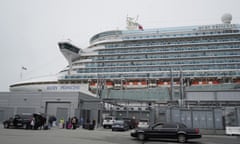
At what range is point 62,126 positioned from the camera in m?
24.3

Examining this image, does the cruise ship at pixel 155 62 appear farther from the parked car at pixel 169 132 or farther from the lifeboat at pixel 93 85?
Answer: the parked car at pixel 169 132

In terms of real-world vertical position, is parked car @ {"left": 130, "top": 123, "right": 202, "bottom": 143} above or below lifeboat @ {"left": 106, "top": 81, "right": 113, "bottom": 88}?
below

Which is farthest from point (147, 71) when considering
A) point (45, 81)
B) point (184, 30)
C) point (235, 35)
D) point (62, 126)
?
point (62, 126)

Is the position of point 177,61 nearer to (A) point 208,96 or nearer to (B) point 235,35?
(B) point 235,35

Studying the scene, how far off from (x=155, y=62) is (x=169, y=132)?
165ft

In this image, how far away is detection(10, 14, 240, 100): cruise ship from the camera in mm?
56688

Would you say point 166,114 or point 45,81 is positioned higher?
point 45,81

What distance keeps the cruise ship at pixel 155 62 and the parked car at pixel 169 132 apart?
130 feet

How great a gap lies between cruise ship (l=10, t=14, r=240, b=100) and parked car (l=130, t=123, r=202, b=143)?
39.6 meters

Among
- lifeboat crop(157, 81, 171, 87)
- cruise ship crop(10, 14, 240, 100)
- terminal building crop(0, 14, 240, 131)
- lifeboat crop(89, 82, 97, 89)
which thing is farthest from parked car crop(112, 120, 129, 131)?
lifeboat crop(89, 82, 97, 89)

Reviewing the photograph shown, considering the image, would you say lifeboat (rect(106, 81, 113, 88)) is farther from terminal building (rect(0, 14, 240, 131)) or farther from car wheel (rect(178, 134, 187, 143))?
car wheel (rect(178, 134, 187, 143))

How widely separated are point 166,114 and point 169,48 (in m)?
45.7

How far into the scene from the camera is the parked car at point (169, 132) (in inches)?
512

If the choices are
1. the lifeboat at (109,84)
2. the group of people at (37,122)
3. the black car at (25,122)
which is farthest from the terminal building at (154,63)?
the black car at (25,122)
